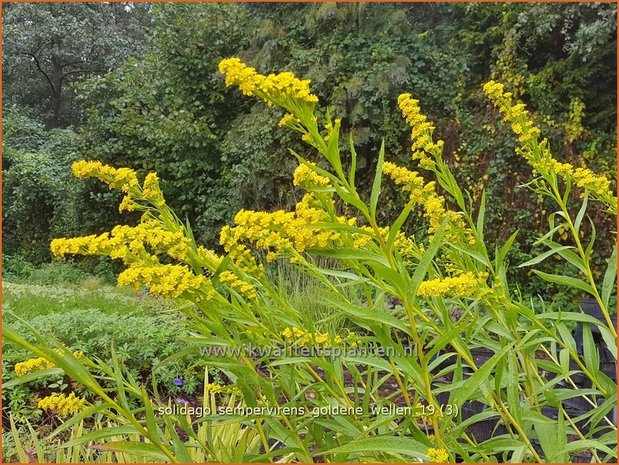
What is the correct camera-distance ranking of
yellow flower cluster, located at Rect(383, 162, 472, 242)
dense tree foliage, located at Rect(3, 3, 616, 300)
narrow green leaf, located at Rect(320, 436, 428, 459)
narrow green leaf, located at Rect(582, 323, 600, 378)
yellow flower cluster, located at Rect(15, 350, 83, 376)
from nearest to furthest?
narrow green leaf, located at Rect(320, 436, 428, 459) → yellow flower cluster, located at Rect(15, 350, 83, 376) → narrow green leaf, located at Rect(582, 323, 600, 378) → yellow flower cluster, located at Rect(383, 162, 472, 242) → dense tree foliage, located at Rect(3, 3, 616, 300)

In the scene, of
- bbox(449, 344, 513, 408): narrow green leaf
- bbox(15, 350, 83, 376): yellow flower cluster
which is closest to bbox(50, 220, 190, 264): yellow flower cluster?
Result: bbox(15, 350, 83, 376): yellow flower cluster

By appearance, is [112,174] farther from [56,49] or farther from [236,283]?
[56,49]

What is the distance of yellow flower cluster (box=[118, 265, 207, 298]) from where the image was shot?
983 millimetres

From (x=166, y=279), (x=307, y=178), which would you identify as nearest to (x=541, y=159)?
(x=307, y=178)

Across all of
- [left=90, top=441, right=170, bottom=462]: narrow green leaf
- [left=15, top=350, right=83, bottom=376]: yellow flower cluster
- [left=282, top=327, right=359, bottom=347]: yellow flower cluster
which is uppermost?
[left=15, top=350, right=83, bottom=376]: yellow flower cluster

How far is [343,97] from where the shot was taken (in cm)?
634

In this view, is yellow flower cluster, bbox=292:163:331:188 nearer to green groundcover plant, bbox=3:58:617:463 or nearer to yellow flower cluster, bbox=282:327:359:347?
green groundcover plant, bbox=3:58:617:463

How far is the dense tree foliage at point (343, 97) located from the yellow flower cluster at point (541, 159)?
12.2 feet

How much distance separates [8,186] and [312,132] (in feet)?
31.8

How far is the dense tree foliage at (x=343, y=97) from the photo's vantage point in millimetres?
5863

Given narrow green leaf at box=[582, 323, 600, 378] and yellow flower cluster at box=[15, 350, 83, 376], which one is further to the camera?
narrow green leaf at box=[582, 323, 600, 378]

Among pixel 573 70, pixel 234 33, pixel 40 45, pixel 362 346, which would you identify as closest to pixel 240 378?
pixel 362 346

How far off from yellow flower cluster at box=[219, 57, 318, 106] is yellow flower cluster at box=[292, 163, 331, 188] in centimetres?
12

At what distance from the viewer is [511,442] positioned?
0.97 metres
